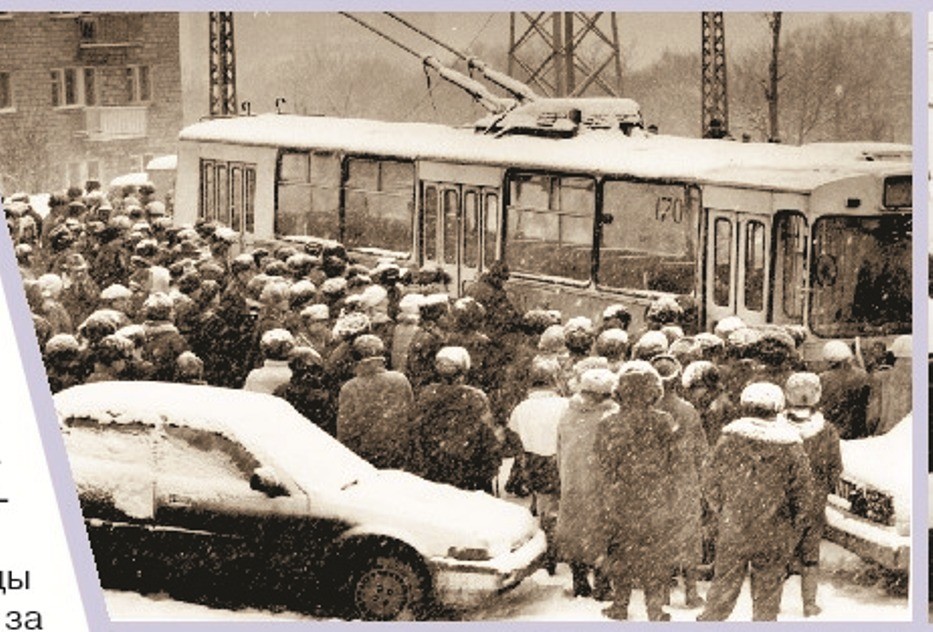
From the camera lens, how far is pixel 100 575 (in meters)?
8.43

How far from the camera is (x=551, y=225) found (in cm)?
855

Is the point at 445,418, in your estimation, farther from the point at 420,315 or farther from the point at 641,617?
the point at 641,617

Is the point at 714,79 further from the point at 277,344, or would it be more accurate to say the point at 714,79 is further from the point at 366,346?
the point at 277,344

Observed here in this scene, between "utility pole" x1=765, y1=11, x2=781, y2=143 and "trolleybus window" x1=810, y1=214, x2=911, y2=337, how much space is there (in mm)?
609

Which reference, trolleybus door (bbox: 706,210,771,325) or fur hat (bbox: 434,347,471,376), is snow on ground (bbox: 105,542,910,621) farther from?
trolleybus door (bbox: 706,210,771,325)

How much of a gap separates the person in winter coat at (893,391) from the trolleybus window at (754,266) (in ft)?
2.28

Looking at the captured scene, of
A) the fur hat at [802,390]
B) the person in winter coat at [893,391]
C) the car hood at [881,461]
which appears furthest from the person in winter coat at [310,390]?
the person in winter coat at [893,391]

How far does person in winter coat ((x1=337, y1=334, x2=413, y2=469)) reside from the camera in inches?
334

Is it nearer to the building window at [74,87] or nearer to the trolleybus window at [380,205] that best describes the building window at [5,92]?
the building window at [74,87]

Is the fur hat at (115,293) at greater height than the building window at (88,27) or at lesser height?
lesser

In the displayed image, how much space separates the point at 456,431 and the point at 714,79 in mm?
2014

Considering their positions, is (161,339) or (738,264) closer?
(738,264)

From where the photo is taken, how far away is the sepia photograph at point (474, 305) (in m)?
8.16

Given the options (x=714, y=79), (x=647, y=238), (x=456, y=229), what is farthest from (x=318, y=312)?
(x=714, y=79)
